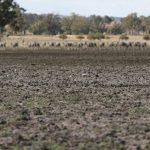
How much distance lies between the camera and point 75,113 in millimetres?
14727

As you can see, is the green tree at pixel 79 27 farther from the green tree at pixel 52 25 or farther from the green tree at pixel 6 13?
the green tree at pixel 6 13

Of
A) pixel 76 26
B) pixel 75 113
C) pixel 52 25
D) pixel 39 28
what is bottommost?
pixel 75 113

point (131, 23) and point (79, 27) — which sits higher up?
point (131, 23)

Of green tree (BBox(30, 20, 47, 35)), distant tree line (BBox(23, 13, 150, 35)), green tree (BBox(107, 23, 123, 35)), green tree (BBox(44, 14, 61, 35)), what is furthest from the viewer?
green tree (BBox(107, 23, 123, 35))

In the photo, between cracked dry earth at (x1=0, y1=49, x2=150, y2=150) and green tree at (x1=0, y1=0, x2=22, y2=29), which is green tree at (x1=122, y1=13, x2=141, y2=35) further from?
cracked dry earth at (x1=0, y1=49, x2=150, y2=150)

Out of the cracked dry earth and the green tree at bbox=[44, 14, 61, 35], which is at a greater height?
the green tree at bbox=[44, 14, 61, 35]

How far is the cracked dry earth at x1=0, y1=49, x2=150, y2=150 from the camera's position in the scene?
11.0 m

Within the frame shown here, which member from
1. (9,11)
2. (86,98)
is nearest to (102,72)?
(86,98)

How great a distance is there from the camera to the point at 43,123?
519 inches

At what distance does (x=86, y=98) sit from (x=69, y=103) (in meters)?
1.28

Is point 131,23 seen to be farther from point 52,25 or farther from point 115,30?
point 52,25

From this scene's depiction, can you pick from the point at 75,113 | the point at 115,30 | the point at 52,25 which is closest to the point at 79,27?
the point at 52,25

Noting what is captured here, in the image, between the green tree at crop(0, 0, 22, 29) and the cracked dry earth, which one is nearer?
the cracked dry earth

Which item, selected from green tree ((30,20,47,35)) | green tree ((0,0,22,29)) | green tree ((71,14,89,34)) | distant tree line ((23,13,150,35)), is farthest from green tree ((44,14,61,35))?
green tree ((0,0,22,29))
